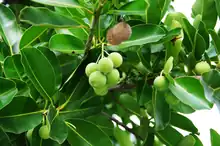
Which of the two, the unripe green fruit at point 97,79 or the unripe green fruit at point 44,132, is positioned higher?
Result: the unripe green fruit at point 97,79

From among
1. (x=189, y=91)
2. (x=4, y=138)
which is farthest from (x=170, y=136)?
(x=4, y=138)

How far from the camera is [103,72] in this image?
0.50 meters

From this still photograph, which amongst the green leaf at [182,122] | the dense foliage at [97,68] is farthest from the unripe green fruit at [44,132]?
the green leaf at [182,122]

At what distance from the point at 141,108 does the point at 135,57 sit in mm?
127

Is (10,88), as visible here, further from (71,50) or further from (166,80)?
(166,80)

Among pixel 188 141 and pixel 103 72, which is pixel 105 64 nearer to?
pixel 103 72

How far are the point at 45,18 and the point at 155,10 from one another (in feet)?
0.51

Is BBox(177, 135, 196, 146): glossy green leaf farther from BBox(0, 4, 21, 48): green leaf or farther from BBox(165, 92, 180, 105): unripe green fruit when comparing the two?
BBox(0, 4, 21, 48): green leaf

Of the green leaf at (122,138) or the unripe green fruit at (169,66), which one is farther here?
the green leaf at (122,138)

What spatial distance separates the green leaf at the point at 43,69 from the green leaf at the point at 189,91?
0.15 m

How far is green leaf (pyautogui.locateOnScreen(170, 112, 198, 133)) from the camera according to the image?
643 millimetres

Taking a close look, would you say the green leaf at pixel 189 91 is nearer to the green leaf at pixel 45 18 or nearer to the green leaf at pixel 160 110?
the green leaf at pixel 160 110

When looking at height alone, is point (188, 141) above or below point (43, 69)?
below

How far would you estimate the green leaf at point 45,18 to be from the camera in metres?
0.50
